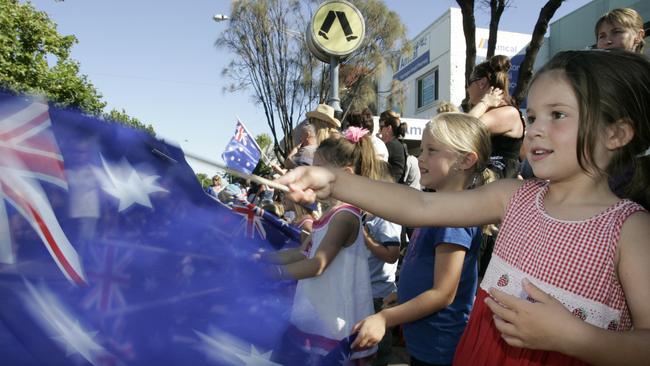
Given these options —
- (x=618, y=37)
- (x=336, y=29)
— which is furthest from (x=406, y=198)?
(x=336, y=29)

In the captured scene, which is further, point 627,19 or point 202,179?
point 202,179

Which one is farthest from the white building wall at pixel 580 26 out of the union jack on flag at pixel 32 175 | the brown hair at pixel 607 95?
the union jack on flag at pixel 32 175

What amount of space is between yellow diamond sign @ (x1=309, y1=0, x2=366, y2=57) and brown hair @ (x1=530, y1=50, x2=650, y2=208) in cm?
477

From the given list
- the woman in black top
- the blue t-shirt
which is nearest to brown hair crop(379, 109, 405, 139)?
the woman in black top

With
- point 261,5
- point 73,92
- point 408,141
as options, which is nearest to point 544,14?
point 408,141

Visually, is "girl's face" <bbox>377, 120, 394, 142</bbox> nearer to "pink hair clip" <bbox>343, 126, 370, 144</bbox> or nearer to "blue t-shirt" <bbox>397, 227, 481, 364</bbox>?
"pink hair clip" <bbox>343, 126, 370, 144</bbox>

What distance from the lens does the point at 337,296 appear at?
7.57 ft

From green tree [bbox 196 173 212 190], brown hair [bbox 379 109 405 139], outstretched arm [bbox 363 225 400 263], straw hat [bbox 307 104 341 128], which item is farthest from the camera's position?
brown hair [bbox 379 109 405 139]

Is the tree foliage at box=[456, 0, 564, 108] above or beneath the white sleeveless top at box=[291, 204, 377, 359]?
above

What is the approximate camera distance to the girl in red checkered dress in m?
1.18

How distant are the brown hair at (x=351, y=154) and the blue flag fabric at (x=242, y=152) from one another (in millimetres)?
1574

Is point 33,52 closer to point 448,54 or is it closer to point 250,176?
point 448,54

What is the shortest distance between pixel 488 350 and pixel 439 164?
1052mm

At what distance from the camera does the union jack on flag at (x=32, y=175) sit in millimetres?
1465
